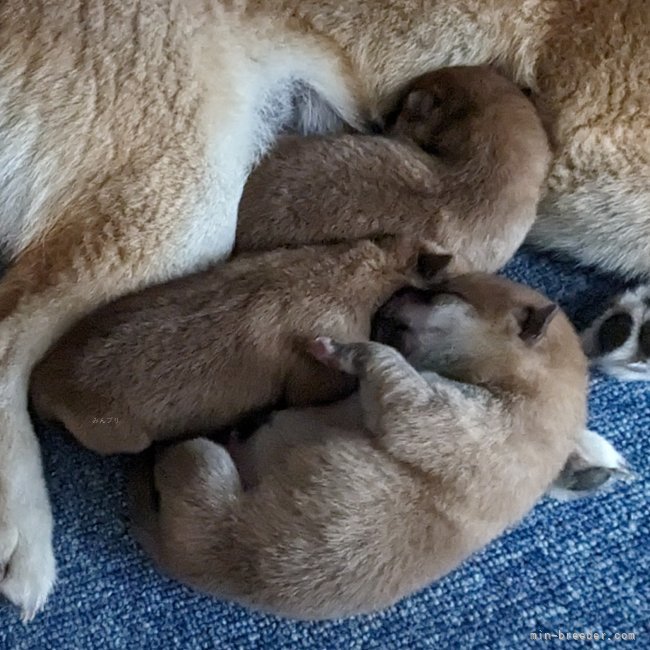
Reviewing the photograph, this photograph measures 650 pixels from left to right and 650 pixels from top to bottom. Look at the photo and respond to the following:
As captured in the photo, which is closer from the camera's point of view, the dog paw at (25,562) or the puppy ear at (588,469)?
the dog paw at (25,562)

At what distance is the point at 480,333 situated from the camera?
162cm

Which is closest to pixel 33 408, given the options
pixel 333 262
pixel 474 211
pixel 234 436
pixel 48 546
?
pixel 48 546

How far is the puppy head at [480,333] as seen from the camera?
62.9 inches

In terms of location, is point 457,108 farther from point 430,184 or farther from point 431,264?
point 431,264

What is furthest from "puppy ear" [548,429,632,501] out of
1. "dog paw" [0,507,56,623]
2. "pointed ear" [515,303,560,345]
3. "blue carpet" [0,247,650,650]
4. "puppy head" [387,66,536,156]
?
"dog paw" [0,507,56,623]

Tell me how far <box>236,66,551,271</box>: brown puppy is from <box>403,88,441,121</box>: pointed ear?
2cm

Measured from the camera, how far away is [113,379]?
5.05 ft

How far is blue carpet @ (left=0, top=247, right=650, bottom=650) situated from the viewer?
175cm

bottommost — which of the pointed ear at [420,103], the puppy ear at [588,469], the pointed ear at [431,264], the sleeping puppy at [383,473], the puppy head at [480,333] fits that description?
the puppy ear at [588,469]

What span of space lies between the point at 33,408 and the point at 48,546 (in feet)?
0.69

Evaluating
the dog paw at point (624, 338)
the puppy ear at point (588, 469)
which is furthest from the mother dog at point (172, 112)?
the puppy ear at point (588, 469)

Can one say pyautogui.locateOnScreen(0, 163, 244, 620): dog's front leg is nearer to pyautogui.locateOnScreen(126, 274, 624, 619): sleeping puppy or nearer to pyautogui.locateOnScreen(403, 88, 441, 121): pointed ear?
pyautogui.locateOnScreen(126, 274, 624, 619): sleeping puppy

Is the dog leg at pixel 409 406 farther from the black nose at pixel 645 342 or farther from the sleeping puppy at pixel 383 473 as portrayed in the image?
the black nose at pixel 645 342

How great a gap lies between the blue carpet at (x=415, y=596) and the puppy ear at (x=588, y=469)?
0.10ft
